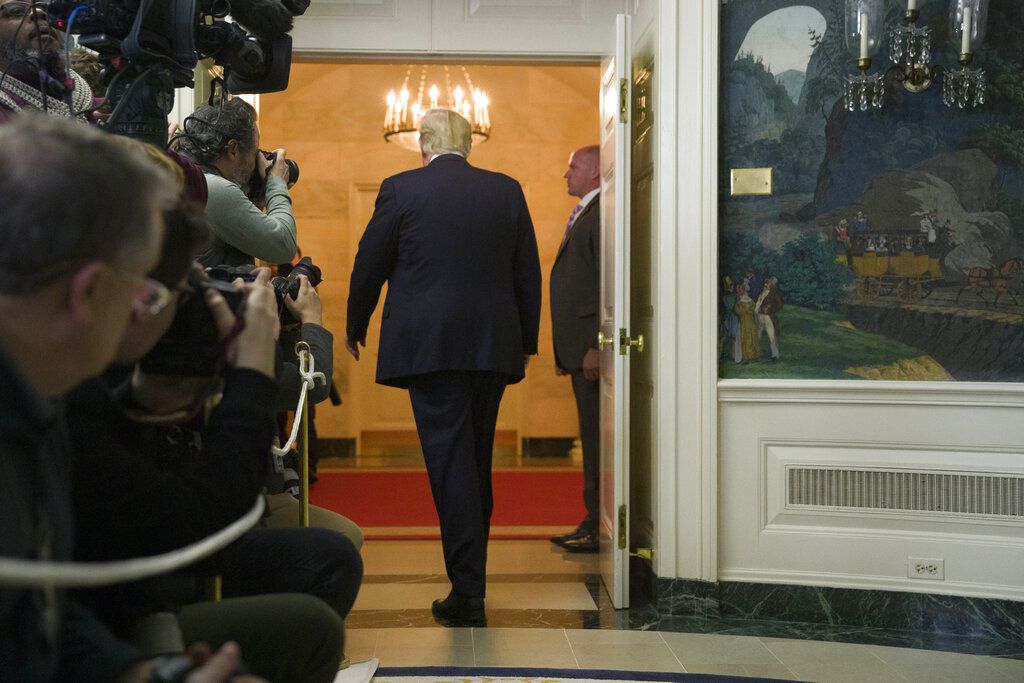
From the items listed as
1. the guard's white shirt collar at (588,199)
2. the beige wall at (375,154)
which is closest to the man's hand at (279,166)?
the guard's white shirt collar at (588,199)

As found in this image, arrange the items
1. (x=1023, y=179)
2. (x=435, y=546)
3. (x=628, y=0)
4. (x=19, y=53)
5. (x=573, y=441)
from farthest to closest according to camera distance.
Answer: (x=573, y=441)
(x=435, y=546)
(x=628, y=0)
(x=1023, y=179)
(x=19, y=53)

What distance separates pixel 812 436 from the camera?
3633 mm

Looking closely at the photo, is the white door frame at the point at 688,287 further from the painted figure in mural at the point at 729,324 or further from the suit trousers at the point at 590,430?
the suit trousers at the point at 590,430

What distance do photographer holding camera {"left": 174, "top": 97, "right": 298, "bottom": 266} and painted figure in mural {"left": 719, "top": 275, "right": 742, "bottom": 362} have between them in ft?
5.32

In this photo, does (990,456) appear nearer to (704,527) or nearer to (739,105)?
(704,527)

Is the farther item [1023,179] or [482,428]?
[482,428]

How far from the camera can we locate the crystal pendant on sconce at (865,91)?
3.54 m

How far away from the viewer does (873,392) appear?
358 centimetres

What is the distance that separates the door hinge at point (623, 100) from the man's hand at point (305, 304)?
68.4 inches

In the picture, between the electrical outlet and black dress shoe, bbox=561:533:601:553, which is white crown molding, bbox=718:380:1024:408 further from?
black dress shoe, bbox=561:533:601:553

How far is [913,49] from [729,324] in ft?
3.47

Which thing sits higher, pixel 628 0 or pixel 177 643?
pixel 628 0

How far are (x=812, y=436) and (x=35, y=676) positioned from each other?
9.88ft

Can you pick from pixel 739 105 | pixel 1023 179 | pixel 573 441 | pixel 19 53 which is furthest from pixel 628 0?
pixel 573 441
